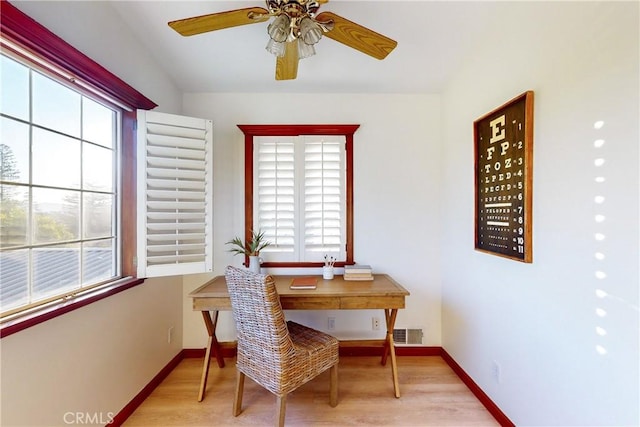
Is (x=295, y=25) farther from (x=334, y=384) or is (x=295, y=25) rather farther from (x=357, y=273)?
(x=334, y=384)

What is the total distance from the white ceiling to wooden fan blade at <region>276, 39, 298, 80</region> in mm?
257

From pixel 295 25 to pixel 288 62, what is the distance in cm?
33

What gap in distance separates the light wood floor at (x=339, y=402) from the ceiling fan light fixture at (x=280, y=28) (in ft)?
7.57

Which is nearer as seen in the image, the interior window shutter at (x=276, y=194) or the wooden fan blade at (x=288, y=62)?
the wooden fan blade at (x=288, y=62)

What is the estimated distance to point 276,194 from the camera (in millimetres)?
2488

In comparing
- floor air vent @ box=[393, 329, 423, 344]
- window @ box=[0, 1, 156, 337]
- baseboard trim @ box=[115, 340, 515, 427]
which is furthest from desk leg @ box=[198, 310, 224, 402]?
floor air vent @ box=[393, 329, 423, 344]

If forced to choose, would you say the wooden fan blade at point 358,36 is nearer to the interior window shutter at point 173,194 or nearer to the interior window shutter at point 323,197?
the interior window shutter at point 323,197

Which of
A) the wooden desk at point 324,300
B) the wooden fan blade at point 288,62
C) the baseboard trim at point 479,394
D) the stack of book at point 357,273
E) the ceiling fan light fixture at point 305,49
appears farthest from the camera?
the stack of book at point 357,273

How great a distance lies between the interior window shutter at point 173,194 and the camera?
1800 mm

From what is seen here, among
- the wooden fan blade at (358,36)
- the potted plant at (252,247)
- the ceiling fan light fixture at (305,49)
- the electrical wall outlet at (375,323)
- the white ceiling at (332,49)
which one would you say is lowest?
the electrical wall outlet at (375,323)

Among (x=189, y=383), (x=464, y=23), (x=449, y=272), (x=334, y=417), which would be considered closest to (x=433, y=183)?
(x=449, y=272)

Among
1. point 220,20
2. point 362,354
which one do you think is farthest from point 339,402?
point 220,20

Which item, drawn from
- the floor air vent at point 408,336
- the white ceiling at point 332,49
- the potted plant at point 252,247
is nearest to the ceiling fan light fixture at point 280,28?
the white ceiling at point 332,49

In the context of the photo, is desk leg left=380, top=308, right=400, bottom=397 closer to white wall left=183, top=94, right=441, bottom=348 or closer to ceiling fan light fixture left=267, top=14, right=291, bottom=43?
white wall left=183, top=94, right=441, bottom=348
